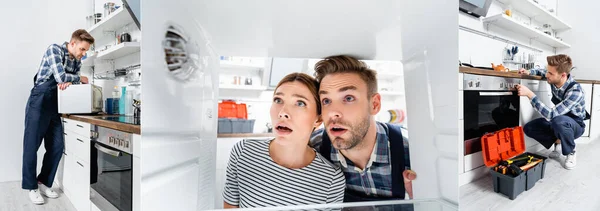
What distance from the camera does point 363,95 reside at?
1.03 feet

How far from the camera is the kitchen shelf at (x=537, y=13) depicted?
2535 millimetres

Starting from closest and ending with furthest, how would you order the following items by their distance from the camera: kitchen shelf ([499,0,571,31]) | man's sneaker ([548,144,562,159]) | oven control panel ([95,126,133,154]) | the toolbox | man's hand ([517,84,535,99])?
oven control panel ([95,126,133,154])
the toolbox
man's hand ([517,84,535,99])
man's sneaker ([548,144,562,159])
kitchen shelf ([499,0,571,31])

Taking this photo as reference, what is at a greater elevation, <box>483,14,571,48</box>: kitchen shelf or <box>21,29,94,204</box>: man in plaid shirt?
<box>483,14,571,48</box>: kitchen shelf

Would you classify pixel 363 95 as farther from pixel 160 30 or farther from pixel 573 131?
pixel 573 131

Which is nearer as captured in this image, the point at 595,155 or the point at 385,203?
the point at 385,203

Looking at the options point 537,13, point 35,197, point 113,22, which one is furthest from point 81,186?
point 537,13

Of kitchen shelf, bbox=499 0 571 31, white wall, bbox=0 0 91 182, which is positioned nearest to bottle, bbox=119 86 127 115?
white wall, bbox=0 0 91 182

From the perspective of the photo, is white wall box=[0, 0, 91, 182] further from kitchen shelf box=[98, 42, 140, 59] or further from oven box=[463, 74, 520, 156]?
oven box=[463, 74, 520, 156]

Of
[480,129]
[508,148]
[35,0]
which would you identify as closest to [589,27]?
[508,148]

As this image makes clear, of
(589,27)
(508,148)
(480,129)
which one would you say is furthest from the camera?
(589,27)

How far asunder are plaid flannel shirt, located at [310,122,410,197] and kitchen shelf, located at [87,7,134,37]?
2079mm

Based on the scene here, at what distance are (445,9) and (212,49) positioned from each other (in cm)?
25

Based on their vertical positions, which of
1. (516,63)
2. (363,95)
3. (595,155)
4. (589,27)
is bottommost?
(595,155)

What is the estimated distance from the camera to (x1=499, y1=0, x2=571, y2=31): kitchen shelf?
2.54 m
